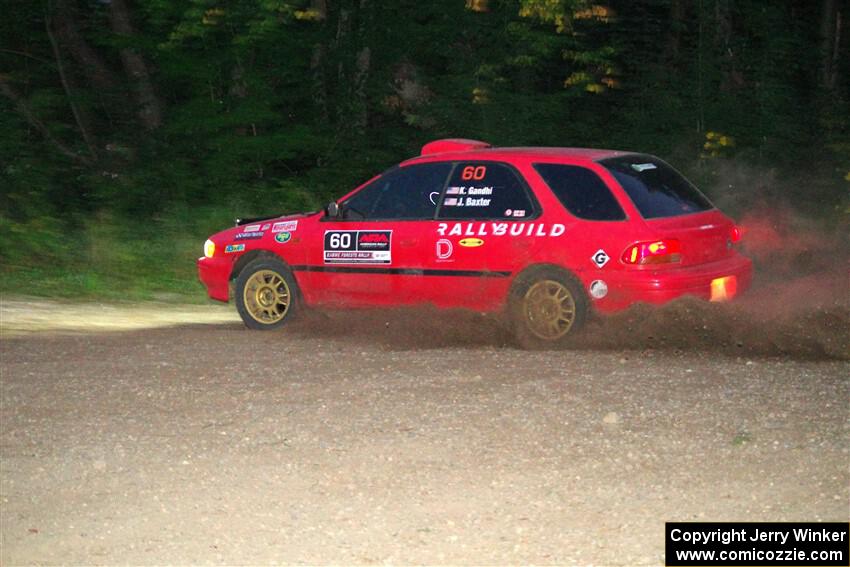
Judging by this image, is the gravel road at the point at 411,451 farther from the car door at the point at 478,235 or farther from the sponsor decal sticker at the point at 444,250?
the sponsor decal sticker at the point at 444,250

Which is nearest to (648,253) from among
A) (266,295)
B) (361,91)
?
(266,295)

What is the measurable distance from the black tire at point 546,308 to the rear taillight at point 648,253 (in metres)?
0.43

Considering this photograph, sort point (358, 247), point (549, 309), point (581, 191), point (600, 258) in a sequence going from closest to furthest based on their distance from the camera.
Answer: point (600, 258) → point (549, 309) → point (581, 191) → point (358, 247)

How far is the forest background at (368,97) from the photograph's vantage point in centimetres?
1995

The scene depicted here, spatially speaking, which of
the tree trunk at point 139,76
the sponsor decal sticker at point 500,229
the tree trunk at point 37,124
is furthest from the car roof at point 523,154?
the tree trunk at point 37,124

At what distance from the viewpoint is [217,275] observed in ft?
38.5

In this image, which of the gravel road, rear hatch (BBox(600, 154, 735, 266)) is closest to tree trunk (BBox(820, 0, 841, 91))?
rear hatch (BBox(600, 154, 735, 266))

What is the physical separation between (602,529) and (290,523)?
4.36 ft

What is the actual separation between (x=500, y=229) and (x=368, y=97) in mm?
12743

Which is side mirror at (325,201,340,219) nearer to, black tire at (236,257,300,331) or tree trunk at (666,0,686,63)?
black tire at (236,257,300,331)

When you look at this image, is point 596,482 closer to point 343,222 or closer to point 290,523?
point 290,523

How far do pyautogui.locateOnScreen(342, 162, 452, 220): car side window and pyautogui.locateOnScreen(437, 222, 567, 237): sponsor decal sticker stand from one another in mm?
242

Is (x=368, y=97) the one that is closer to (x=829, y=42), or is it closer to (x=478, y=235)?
(x=829, y=42)

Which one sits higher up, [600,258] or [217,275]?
[600,258]
